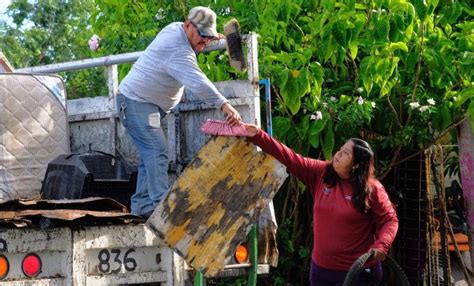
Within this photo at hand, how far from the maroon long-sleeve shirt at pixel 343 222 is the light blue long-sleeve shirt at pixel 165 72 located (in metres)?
0.68

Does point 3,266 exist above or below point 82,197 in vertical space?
below

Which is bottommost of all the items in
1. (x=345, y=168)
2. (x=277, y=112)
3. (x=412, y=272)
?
(x=412, y=272)

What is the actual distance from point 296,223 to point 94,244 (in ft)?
12.2

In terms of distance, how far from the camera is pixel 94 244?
5.59 metres

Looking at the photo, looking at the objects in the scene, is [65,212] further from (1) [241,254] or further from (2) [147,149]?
(1) [241,254]

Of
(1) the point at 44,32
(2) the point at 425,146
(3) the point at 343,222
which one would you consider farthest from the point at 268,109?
(1) the point at 44,32

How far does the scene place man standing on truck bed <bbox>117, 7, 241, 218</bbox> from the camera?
20.4 ft

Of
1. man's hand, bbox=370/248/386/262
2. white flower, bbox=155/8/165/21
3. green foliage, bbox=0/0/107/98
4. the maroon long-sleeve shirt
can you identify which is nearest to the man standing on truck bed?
the maroon long-sleeve shirt

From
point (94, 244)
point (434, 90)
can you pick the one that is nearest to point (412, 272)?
point (434, 90)

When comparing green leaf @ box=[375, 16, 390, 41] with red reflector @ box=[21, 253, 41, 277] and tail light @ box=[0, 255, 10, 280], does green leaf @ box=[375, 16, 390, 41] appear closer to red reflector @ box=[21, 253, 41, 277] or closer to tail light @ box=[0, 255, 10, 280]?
red reflector @ box=[21, 253, 41, 277]

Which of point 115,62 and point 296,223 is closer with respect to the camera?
point 115,62

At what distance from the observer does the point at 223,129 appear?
5805 mm

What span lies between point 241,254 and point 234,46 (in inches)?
48.6

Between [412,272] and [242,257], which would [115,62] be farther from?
[412,272]
